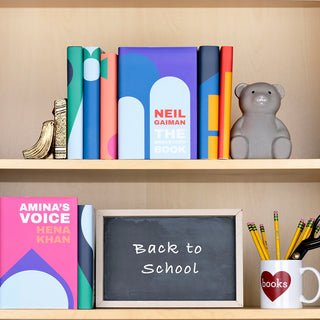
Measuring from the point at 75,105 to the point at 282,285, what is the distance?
58 cm

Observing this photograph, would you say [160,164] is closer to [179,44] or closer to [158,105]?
[158,105]

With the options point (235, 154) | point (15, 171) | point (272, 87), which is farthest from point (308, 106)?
point (15, 171)

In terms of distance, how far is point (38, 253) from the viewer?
1329mm

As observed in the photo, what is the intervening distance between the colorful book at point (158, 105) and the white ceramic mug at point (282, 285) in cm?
29

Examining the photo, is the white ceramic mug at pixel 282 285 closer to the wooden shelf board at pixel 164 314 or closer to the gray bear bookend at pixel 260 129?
the wooden shelf board at pixel 164 314

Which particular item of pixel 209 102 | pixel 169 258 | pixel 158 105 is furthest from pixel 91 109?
pixel 169 258

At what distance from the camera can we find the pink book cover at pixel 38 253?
51.9 inches

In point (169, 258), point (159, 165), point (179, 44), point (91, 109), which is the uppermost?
point (179, 44)

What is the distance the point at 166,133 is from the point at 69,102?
22 cm

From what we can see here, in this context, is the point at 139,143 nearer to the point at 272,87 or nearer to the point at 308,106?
the point at 272,87
